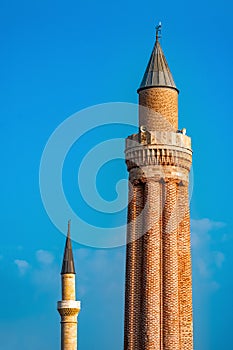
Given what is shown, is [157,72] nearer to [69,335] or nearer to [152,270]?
[152,270]

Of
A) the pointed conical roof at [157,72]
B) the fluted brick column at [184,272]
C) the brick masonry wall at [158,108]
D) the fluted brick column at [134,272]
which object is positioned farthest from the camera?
the pointed conical roof at [157,72]

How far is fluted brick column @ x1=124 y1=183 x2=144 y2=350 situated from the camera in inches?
1363

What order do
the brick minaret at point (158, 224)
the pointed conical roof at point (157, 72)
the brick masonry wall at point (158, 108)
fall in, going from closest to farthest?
1. the brick minaret at point (158, 224)
2. the brick masonry wall at point (158, 108)
3. the pointed conical roof at point (157, 72)

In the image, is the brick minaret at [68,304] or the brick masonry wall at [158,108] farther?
the brick minaret at [68,304]

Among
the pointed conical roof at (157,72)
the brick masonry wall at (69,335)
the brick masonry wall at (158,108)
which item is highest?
the pointed conical roof at (157,72)

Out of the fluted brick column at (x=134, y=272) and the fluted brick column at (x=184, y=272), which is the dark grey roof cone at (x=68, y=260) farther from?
the fluted brick column at (x=184, y=272)

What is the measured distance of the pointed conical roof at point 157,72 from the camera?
Result: 36.2 meters

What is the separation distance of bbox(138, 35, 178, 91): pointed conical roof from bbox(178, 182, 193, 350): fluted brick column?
3.99 metres

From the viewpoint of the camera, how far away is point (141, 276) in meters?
34.9

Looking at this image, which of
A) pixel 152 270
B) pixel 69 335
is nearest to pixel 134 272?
pixel 152 270

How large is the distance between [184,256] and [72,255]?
923 cm

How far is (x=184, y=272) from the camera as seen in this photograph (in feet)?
115

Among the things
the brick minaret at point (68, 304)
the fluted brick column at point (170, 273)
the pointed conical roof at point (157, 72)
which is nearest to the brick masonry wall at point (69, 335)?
the brick minaret at point (68, 304)

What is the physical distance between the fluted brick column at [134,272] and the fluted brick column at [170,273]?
1.03 meters
